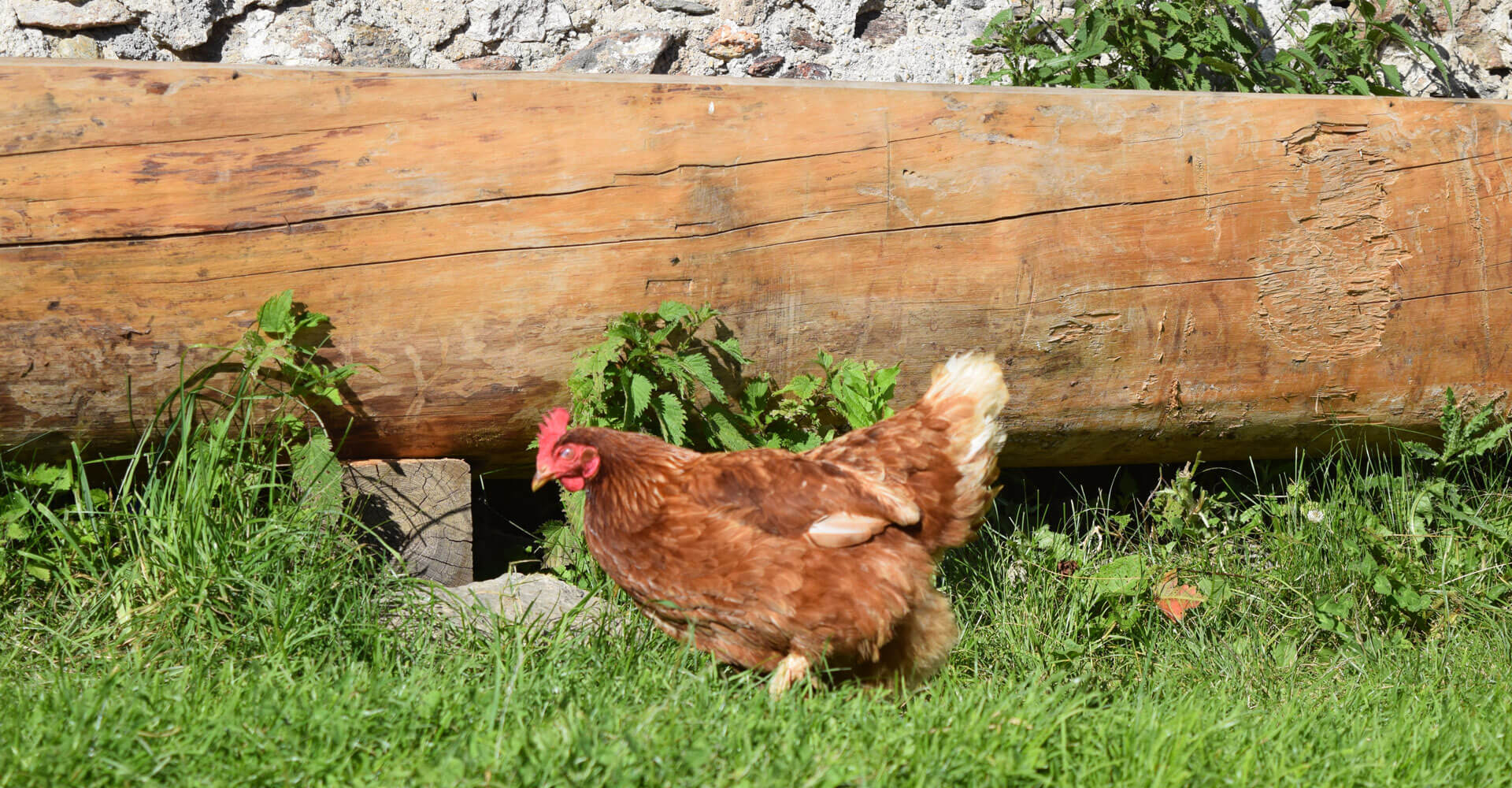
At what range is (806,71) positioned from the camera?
13.9 feet

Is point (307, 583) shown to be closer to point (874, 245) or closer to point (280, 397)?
point (280, 397)

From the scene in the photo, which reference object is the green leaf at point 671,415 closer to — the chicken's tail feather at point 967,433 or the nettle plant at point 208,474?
the chicken's tail feather at point 967,433

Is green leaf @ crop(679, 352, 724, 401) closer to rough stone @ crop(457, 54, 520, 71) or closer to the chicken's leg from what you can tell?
the chicken's leg

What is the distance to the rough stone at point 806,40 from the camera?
4.24 metres

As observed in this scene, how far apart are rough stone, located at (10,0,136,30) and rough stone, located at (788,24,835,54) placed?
7.90 ft

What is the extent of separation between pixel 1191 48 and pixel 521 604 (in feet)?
10.8

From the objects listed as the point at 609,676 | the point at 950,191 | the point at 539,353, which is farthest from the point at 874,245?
the point at 609,676

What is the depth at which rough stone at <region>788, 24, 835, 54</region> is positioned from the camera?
424 centimetres

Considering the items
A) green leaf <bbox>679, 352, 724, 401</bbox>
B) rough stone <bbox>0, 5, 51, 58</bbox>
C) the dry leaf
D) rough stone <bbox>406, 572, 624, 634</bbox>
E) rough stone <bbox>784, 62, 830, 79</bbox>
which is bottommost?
the dry leaf

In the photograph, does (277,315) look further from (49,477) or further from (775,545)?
(775,545)

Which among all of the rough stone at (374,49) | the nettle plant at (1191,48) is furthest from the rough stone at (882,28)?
the rough stone at (374,49)

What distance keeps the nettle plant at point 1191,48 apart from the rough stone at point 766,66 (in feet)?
2.69

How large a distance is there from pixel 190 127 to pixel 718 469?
174 centimetres

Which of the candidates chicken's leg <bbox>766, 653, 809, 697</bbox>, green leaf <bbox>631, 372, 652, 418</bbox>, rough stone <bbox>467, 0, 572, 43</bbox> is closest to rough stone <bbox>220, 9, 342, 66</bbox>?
rough stone <bbox>467, 0, 572, 43</bbox>
